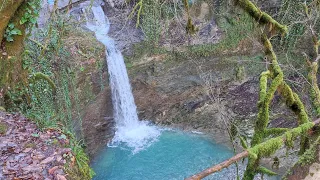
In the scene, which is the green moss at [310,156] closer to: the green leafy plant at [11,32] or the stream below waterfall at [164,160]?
the green leafy plant at [11,32]

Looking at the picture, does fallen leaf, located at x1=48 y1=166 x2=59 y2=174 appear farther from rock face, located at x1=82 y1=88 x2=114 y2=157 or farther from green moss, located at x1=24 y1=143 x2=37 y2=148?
rock face, located at x1=82 y1=88 x2=114 y2=157

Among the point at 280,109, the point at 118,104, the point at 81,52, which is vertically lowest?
the point at 280,109

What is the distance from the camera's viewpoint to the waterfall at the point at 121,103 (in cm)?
928

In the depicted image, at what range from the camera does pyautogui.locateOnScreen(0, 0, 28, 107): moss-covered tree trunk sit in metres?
3.99

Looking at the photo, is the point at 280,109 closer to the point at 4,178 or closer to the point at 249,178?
the point at 249,178

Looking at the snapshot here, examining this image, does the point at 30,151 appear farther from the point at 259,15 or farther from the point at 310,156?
the point at 259,15

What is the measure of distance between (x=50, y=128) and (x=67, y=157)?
2.77ft

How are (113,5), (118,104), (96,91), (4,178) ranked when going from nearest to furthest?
(4,178)
(96,91)
(118,104)
(113,5)

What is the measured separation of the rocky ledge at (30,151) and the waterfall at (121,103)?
525 centimetres

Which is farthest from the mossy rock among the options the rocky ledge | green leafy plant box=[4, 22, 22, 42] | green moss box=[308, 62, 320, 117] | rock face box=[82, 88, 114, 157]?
rock face box=[82, 88, 114, 157]

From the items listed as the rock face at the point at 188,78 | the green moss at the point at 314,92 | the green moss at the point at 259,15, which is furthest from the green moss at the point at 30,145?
the rock face at the point at 188,78

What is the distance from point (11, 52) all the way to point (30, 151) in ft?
5.90

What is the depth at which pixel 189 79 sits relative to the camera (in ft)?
33.3

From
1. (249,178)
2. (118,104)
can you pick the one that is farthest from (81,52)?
(249,178)
